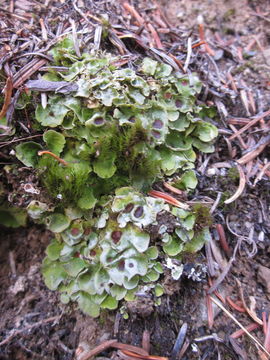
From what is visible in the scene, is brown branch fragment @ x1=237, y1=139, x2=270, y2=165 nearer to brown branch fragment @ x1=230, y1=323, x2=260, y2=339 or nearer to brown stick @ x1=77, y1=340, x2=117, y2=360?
brown branch fragment @ x1=230, y1=323, x2=260, y2=339

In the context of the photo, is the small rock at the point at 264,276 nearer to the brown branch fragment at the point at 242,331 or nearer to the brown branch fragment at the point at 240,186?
the brown branch fragment at the point at 242,331

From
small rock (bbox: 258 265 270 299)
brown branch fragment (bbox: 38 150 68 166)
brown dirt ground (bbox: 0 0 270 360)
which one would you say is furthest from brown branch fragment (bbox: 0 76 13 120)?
small rock (bbox: 258 265 270 299)

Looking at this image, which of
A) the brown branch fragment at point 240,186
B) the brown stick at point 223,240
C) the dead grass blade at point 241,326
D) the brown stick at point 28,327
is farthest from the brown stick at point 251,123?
the brown stick at point 28,327

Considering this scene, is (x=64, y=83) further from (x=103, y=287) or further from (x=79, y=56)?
(x=103, y=287)

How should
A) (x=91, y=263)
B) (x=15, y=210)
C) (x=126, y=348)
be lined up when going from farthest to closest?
1. (x=15, y=210)
2. (x=91, y=263)
3. (x=126, y=348)

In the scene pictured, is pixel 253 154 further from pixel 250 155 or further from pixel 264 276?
pixel 264 276

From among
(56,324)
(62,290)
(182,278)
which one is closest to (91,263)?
(62,290)

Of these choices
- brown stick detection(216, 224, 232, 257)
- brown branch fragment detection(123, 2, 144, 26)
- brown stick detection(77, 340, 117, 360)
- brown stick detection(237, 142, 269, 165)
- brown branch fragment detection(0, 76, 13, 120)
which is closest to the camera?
brown stick detection(77, 340, 117, 360)
